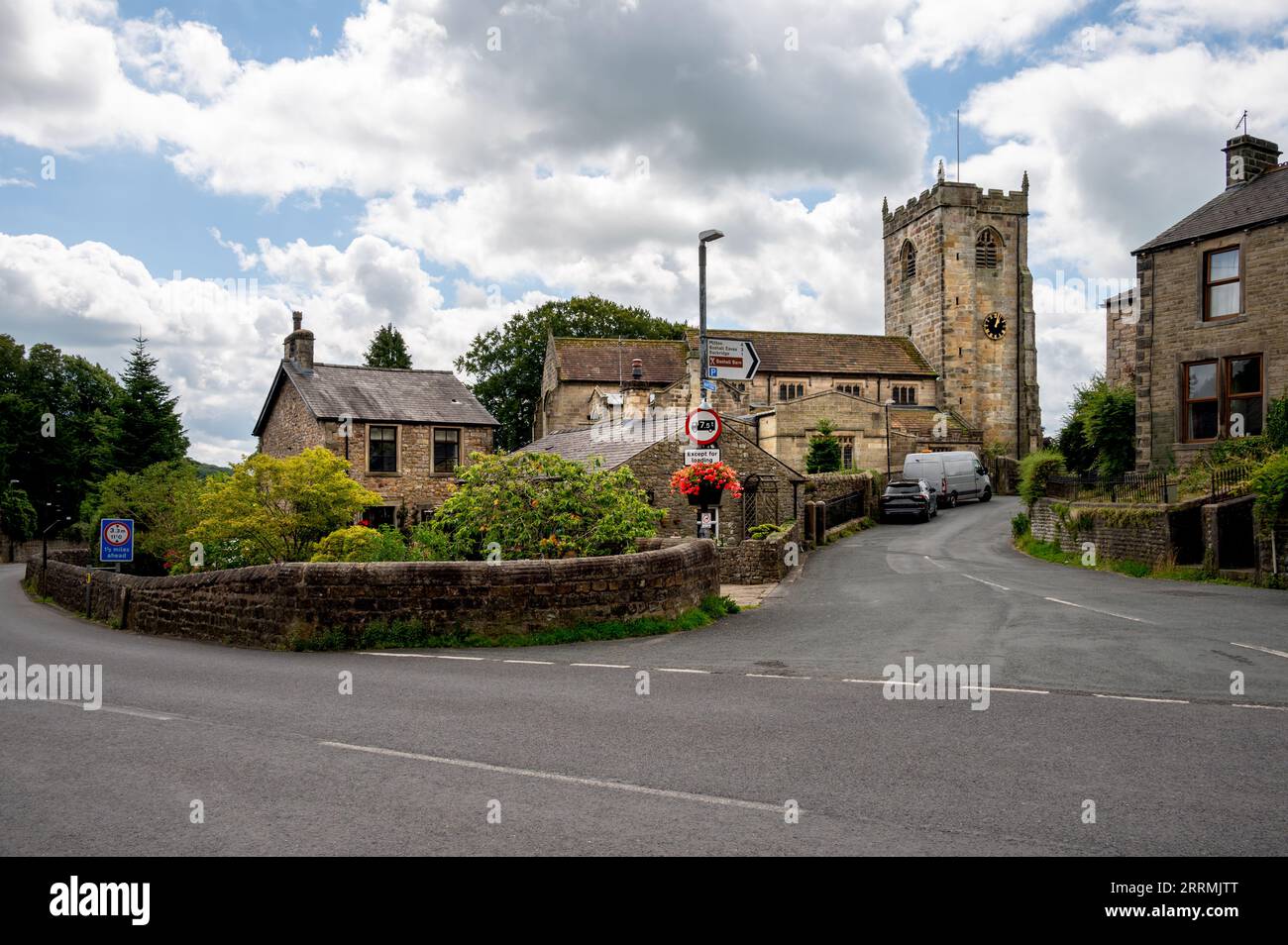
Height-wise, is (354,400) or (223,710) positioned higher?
(354,400)

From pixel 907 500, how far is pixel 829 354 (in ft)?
79.2

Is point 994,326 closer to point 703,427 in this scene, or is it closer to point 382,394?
point 382,394

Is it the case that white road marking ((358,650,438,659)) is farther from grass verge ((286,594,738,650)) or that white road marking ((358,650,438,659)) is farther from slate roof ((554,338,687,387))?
Result: slate roof ((554,338,687,387))

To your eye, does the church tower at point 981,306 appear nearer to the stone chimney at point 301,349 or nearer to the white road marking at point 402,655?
the stone chimney at point 301,349

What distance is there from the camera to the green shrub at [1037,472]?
29.6 meters

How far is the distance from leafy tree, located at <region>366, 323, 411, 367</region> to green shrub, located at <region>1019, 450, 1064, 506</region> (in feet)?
185

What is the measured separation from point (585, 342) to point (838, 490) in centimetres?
2658

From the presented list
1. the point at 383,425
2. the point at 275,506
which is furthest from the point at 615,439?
the point at 275,506

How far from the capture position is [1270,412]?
24.6 metres

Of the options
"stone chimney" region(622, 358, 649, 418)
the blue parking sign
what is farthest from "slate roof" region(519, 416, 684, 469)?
"stone chimney" region(622, 358, 649, 418)

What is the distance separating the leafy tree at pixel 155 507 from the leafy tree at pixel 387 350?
45.0m

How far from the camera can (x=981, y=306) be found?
6456 cm
